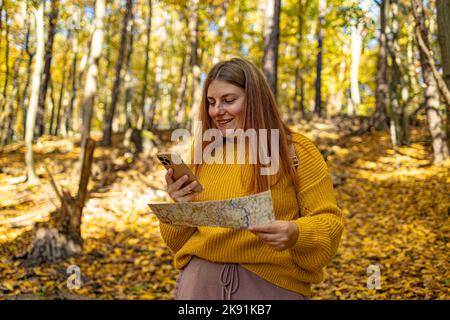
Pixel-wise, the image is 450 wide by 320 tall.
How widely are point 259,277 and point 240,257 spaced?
0.37ft

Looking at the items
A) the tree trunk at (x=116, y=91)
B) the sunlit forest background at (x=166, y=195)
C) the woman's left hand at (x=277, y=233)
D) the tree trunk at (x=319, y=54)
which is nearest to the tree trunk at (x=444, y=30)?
the sunlit forest background at (x=166, y=195)

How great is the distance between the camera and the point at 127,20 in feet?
51.7

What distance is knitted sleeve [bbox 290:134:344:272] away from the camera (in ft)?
5.38

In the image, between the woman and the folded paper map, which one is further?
the woman

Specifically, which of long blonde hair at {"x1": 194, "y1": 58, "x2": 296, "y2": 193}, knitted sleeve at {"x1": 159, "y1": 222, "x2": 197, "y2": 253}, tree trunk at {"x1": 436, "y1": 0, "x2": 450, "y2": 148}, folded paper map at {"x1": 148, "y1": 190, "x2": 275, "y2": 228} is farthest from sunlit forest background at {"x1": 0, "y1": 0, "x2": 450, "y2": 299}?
folded paper map at {"x1": 148, "y1": 190, "x2": 275, "y2": 228}

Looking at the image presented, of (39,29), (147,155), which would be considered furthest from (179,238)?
(147,155)

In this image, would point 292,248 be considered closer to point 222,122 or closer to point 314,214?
point 314,214

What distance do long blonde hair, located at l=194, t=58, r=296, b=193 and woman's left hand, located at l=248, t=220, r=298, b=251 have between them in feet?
Result: 0.95

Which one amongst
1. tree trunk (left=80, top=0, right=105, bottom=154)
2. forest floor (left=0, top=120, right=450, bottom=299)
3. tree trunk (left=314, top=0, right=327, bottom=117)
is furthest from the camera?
tree trunk (left=314, top=0, right=327, bottom=117)

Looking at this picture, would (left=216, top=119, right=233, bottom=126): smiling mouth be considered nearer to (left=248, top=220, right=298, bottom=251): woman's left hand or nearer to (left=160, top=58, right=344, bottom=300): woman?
(left=160, top=58, right=344, bottom=300): woman

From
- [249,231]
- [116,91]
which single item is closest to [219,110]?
[249,231]

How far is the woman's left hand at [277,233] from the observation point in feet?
4.75

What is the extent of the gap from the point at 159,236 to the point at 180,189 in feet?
19.6

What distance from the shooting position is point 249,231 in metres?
1.75
